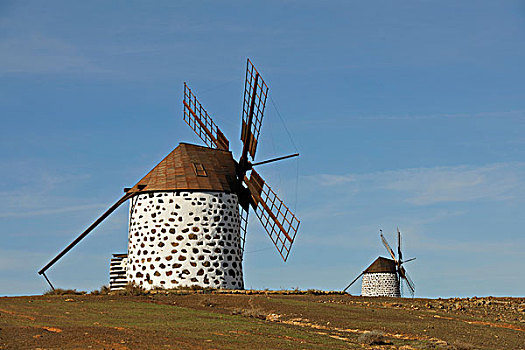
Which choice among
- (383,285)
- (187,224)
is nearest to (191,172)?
(187,224)

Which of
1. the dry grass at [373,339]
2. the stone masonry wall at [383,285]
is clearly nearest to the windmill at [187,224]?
the dry grass at [373,339]

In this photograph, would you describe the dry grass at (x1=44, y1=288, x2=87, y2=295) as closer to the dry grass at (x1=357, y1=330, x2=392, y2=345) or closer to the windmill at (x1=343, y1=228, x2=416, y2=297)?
the dry grass at (x1=357, y1=330, x2=392, y2=345)

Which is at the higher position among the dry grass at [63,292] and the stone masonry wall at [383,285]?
the stone masonry wall at [383,285]

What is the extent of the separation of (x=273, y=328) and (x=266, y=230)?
15.4 metres

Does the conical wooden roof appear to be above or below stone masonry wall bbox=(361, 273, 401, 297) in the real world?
above

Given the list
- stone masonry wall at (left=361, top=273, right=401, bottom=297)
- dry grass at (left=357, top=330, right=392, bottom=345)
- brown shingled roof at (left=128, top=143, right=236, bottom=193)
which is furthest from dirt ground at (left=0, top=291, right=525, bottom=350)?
stone masonry wall at (left=361, top=273, right=401, bottom=297)

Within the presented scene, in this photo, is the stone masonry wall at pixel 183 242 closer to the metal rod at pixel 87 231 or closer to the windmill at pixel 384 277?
the metal rod at pixel 87 231

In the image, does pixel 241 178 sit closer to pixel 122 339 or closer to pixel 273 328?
pixel 273 328

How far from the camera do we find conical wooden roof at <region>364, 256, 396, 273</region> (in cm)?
6178

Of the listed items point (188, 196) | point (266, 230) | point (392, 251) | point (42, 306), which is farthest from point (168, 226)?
point (392, 251)

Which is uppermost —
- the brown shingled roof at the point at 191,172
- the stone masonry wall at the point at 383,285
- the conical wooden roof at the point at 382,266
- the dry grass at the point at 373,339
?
the brown shingled roof at the point at 191,172

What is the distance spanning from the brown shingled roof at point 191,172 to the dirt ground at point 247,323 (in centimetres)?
601

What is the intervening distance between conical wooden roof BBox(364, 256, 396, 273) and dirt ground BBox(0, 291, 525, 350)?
3225cm

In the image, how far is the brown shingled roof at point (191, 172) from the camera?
32938 millimetres
